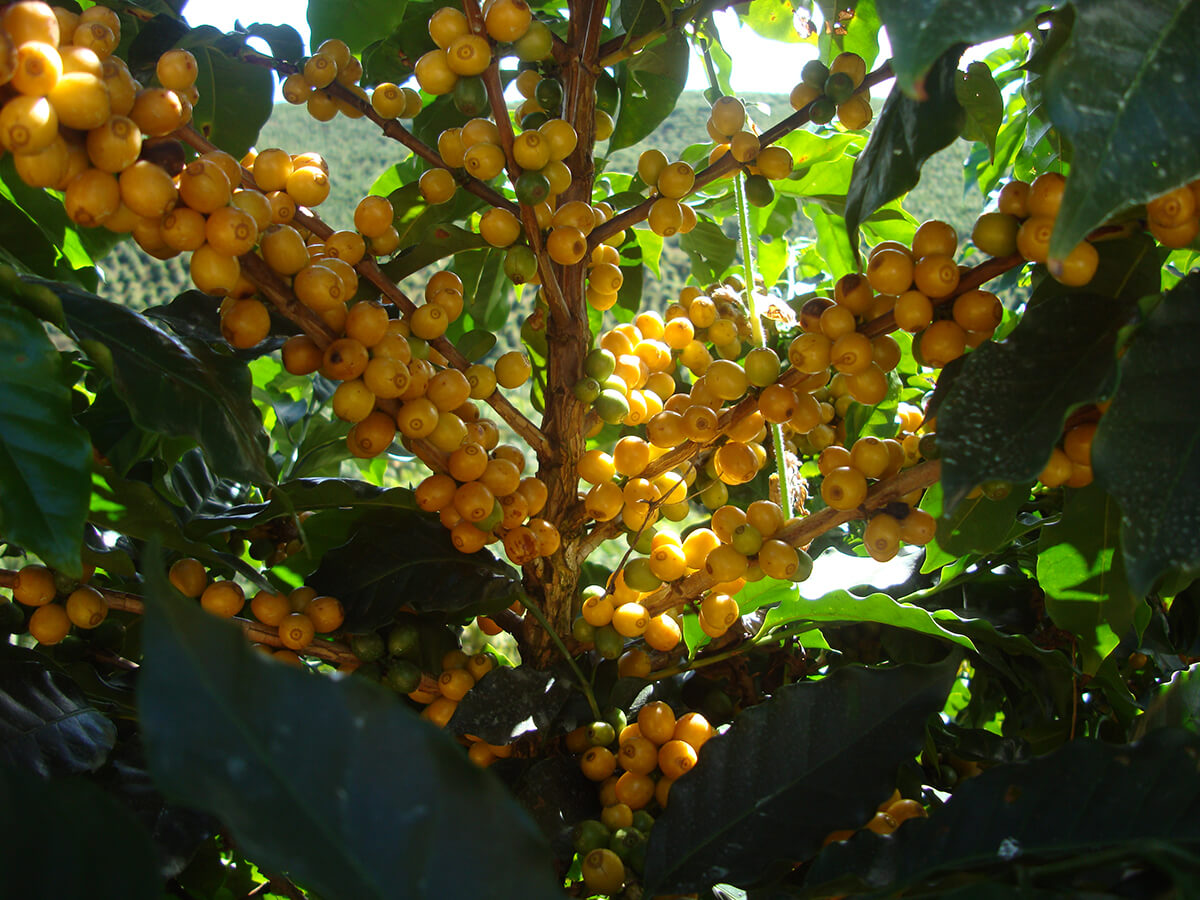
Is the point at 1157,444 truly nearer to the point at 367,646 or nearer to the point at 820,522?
the point at 820,522

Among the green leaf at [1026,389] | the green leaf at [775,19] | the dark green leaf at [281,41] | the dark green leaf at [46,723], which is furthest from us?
the green leaf at [775,19]

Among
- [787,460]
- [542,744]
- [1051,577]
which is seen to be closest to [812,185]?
[787,460]

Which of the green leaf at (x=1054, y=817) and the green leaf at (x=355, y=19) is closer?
the green leaf at (x=1054, y=817)

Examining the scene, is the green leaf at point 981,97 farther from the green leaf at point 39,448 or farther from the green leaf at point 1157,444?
the green leaf at point 39,448

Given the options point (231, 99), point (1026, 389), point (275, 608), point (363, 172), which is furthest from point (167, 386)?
point (363, 172)

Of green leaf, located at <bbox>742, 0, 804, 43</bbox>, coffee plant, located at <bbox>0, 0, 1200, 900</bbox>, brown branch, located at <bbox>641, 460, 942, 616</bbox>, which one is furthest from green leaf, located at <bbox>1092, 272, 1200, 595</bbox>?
green leaf, located at <bbox>742, 0, 804, 43</bbox>

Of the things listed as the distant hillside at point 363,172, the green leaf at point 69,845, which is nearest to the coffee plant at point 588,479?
the green leaf at point 69,845

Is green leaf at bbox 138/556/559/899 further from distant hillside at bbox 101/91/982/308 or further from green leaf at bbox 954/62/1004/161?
distant hillside at bbox 101/91/982/308
